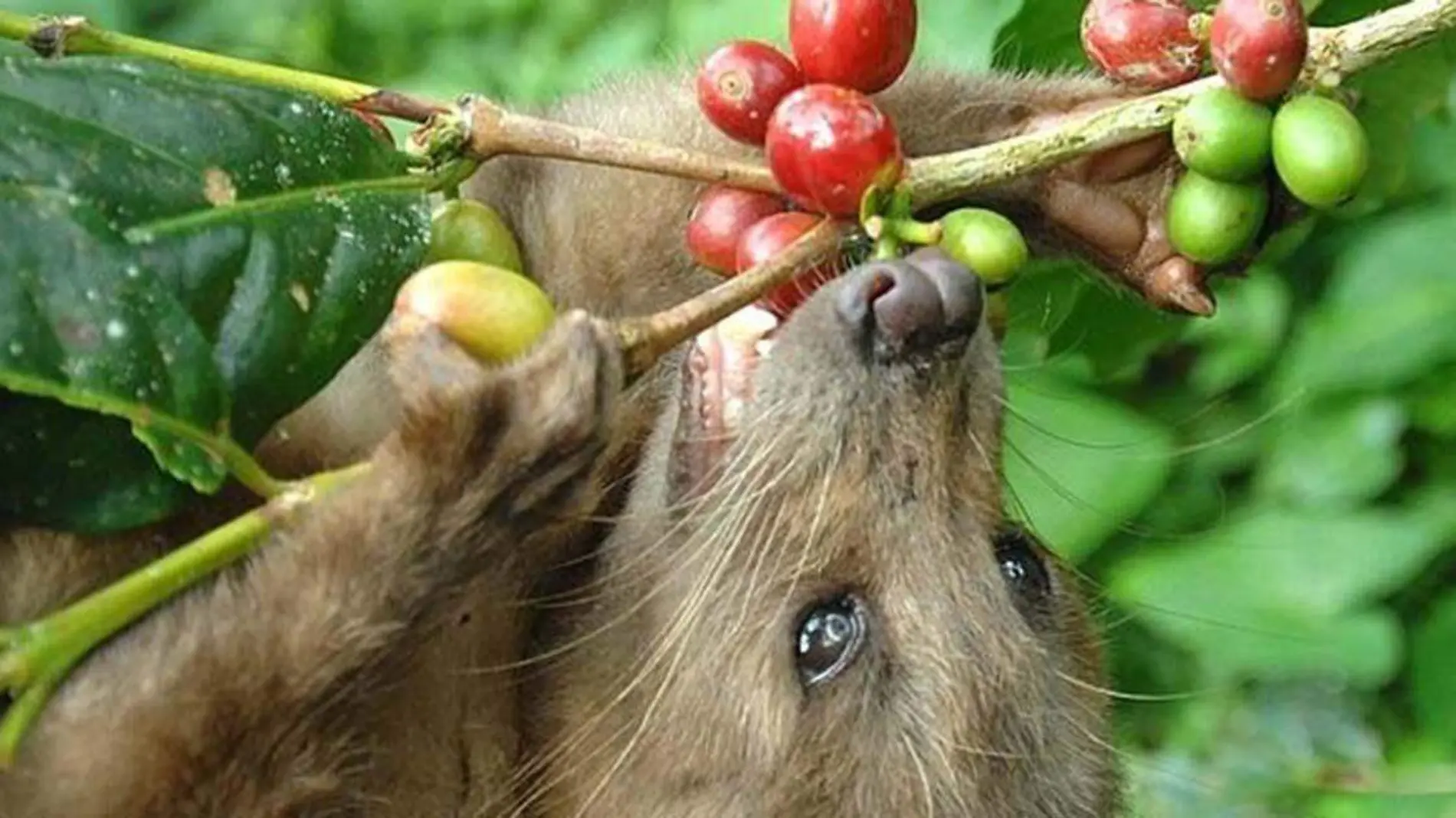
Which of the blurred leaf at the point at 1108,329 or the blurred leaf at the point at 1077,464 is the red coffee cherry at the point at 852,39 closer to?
the blurred leaf at the point at 1108,329

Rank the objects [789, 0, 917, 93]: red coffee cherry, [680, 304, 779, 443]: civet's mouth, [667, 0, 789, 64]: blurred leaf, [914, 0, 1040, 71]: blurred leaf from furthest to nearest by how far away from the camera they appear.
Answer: [667, 0, 789, 64]: blurred leaf
[914, 0, 1040, 71]: blurred leaf
[680, 304, 779, 443]: civet's mouth
[789, 0, 917, 93]: red coffee cherry

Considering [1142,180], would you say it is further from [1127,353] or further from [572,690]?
[572,690]

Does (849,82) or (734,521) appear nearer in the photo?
(849,82)

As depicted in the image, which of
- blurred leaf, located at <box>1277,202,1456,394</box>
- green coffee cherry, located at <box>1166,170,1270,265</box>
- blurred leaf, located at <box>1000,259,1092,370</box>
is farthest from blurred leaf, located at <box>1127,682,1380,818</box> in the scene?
green coffee cherry, located at <box>1166,170,1270,265</box>

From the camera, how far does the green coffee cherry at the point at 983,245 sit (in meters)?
2.34

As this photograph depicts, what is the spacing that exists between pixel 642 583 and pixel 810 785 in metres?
0.28

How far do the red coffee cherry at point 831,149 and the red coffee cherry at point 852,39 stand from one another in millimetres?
40

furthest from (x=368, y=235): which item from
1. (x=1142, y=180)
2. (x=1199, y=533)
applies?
(x=1199, y=533)

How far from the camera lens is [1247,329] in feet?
13.7

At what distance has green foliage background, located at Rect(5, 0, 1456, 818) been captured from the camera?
12.0 ft

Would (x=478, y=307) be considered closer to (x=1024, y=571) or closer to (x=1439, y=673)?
(x=1024, y=571)

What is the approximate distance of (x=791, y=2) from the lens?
92.1 inches

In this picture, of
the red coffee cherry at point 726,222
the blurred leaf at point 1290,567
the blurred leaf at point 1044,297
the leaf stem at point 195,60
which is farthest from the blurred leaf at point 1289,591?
the leaf stem at point 195,60

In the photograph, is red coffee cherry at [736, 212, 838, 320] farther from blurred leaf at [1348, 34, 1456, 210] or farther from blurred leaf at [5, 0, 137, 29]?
blurred leaf at [5, 0, 137, 29]
